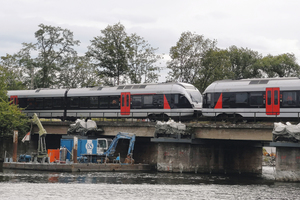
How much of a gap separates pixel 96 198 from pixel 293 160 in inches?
618

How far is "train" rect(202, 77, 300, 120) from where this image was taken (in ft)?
135

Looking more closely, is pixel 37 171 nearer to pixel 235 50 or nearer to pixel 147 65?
pixel 147 65

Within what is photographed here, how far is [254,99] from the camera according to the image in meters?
42.7

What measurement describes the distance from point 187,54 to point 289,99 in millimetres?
30365

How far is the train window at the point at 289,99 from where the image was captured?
1610 inches

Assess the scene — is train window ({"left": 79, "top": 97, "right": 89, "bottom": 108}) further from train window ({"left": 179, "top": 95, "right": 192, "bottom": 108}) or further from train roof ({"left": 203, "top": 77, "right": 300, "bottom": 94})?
train roof ({"left": 203, "top": 77, "right": 300, "bottom": 94})

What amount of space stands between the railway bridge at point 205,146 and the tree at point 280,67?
4553cm

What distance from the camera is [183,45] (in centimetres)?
7006

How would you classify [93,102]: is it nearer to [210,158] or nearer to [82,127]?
[82,127]

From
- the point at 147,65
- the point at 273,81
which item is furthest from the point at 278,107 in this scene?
the point at 147,65

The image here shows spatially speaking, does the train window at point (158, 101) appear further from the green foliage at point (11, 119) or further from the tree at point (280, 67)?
the tree at point (280, 67)

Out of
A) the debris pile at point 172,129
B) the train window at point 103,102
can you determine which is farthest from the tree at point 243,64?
the debris pile at point 172,129

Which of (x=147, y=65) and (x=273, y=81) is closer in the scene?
(x=273, y=81)

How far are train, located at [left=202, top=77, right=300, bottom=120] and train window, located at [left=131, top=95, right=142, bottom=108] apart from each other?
23.4 ft
